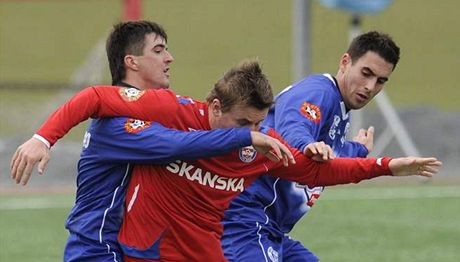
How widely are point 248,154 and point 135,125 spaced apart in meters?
0.55

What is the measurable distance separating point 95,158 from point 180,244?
54 cm

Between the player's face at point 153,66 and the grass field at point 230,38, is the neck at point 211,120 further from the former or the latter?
the grass field at point 230,38

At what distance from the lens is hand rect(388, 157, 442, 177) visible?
5.42 m

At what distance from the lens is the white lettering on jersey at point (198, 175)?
214 inches

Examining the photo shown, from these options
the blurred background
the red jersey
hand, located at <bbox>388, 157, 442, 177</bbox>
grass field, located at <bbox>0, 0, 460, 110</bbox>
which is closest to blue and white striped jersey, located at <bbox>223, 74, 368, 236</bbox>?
the red jersey

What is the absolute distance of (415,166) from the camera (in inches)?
215

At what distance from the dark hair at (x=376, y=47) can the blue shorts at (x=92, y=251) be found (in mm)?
1887

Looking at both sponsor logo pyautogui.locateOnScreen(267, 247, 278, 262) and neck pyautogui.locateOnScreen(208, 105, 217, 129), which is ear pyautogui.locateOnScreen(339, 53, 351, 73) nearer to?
sponsor logo pyautogui.locateOnScreen(267, 247, 278, 262)

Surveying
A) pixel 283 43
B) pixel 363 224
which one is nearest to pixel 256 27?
pixel 283 43

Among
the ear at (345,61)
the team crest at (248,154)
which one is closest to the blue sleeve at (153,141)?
the team crest at (248,154)

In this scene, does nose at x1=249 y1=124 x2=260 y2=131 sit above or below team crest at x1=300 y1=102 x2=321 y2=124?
above

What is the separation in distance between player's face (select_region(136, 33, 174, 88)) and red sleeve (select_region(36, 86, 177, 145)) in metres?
0.24

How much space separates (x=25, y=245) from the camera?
994 centimetres

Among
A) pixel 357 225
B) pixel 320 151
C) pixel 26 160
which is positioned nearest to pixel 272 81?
pixel 357 225
